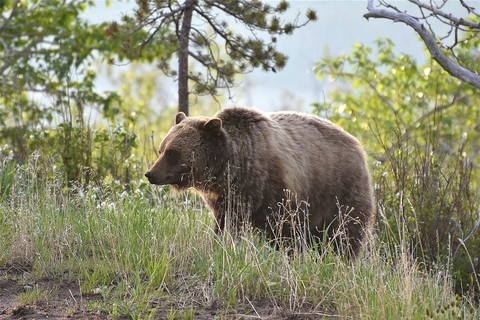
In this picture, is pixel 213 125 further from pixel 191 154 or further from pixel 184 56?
pixel 184 56

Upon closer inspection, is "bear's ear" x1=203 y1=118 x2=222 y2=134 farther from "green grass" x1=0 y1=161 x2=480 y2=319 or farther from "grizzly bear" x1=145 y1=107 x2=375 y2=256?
"green grass" x1=0 y1=161 x2=480 y2=319

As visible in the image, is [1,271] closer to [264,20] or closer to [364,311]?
[364,311]

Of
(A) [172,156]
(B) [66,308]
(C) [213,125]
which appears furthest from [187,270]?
(C) [213,125]

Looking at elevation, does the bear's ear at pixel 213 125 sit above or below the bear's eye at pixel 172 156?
above

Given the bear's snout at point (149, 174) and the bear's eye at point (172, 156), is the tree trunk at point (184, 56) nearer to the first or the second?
the bear's eye at point (172, 156)

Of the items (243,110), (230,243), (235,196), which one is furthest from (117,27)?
(230,243)

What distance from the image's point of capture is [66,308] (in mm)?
5246

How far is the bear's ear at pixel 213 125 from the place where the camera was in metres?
6.95

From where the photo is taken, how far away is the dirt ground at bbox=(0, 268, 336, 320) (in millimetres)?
5055

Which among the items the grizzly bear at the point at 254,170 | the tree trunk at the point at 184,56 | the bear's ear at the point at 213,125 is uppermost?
the tree trunk at the point at 184,56

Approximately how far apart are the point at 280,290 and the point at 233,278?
299 mm

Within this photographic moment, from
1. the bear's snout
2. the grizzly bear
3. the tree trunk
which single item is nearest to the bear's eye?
the grizzly bear

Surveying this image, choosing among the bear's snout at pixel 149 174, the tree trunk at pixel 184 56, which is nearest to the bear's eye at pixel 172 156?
the bear's snout at pixel 149 174

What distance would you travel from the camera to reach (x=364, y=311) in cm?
496
